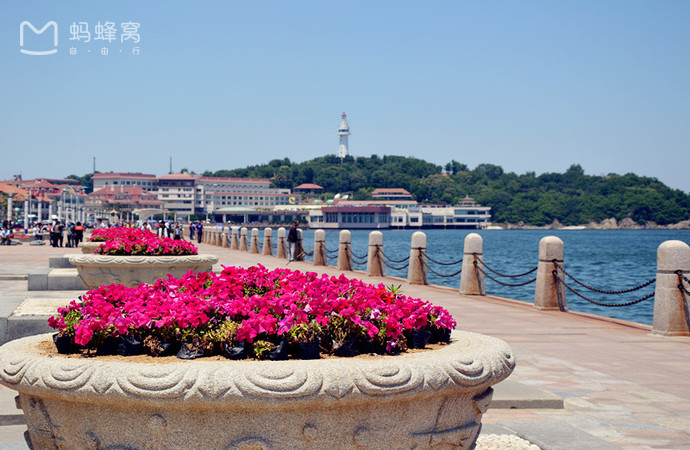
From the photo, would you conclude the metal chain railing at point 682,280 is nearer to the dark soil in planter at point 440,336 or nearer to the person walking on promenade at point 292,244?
the dark soil in planter at point 440,336

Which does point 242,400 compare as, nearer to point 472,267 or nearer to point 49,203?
point 472,267

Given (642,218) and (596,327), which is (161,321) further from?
(642,218)

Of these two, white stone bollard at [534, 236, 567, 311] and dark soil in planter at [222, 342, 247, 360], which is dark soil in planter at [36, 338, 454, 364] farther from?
white stone bollard at [534, 236, 567, 311]

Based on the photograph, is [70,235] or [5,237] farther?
[5,237]

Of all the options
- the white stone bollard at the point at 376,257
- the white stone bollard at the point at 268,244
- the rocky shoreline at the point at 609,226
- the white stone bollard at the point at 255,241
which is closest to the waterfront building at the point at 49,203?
the white stone bollard at the point at 255,241

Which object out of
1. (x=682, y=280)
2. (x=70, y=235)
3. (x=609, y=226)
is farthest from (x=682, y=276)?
(x=609, y=226)

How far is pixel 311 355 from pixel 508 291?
27683mm

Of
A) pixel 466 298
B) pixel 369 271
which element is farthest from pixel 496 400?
pixel 369 271

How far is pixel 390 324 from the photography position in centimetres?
407

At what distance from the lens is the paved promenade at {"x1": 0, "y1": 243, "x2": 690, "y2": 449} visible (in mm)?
5387

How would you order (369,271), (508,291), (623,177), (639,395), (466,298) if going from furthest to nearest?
(623,177) → (508,291) → (369,271) → (466,298) → (639,395)

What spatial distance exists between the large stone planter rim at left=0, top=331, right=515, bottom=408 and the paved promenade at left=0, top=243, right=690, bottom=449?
5.30 feet

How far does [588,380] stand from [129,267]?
632 cm

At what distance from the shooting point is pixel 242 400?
11.1ft
